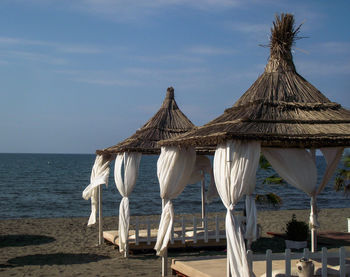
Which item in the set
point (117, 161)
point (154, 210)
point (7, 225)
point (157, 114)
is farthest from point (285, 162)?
point (154, 210)

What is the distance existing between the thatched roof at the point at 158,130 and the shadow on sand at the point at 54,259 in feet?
7.85

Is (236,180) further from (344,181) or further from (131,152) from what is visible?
(344,181)

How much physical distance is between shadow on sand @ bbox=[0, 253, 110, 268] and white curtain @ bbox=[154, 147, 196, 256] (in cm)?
241

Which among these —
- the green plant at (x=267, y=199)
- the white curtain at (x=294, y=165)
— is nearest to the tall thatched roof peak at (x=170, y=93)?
the green plant at (x=267, y=199)

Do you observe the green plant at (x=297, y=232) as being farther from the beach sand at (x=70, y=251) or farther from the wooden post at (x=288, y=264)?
the wooden post at (x=288, y=264)

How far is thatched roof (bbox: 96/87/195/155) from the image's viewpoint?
10.3 meters

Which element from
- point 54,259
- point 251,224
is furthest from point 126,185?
point 251,224

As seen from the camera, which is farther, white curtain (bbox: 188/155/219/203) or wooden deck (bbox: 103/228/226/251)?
white curtain (bbox: 188/155/219/203)

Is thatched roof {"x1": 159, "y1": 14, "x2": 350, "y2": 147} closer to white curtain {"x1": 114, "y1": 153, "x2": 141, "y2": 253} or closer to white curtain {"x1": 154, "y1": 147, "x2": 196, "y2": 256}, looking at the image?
white curtain {"x1": 154, "y1": 147, "x2": 196, "y2": 256}

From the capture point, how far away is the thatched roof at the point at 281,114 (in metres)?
6.50

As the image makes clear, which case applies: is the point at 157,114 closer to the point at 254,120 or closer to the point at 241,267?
the point at 254,120

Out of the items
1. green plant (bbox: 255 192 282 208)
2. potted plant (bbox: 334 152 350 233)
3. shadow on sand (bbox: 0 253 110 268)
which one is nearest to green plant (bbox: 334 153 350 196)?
potted plant (bbox: 334 152 350 233)

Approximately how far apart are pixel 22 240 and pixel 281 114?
832cm

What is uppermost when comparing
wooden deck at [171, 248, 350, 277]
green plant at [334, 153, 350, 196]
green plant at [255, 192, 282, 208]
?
green plant at [334, 153, 350, 196]
